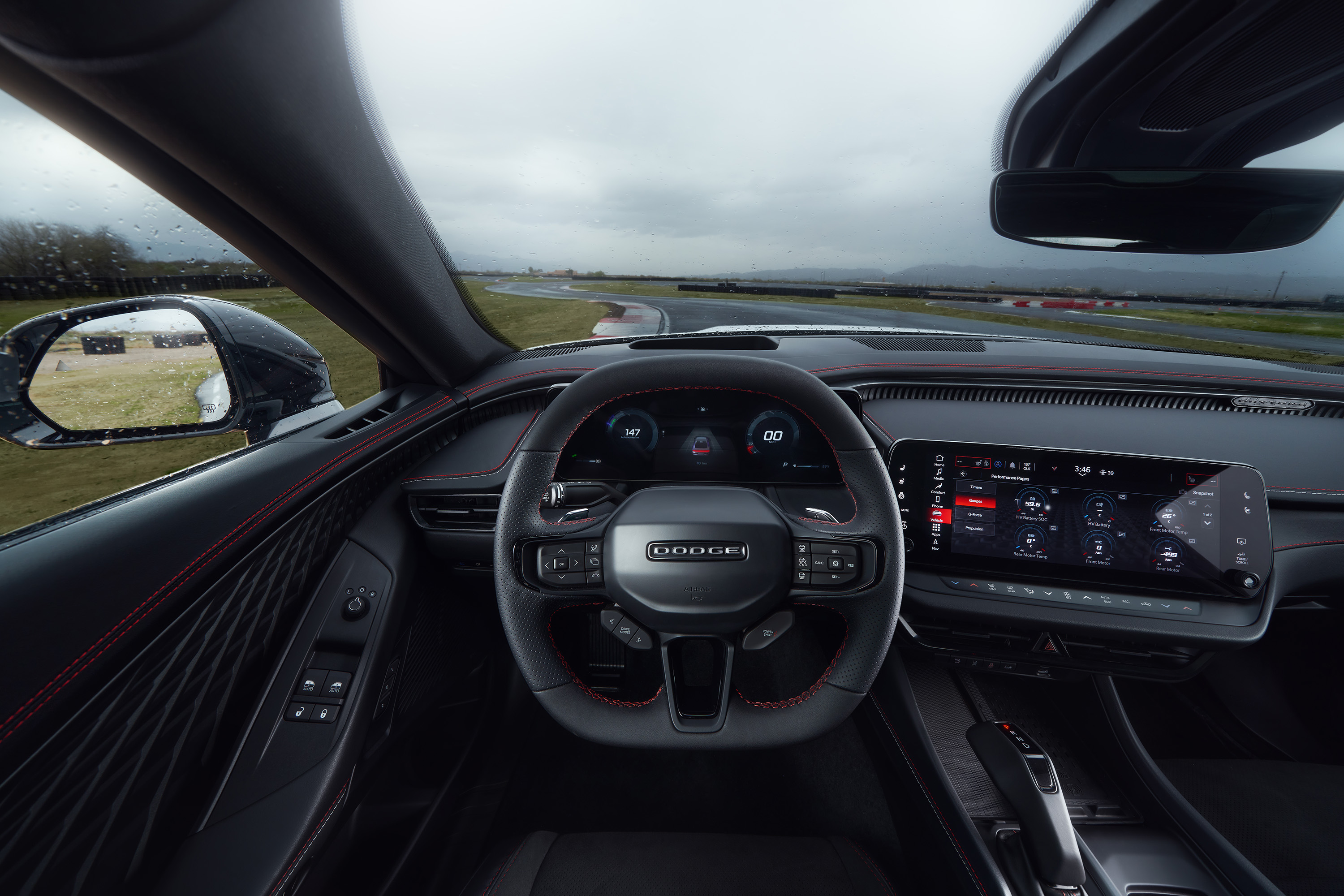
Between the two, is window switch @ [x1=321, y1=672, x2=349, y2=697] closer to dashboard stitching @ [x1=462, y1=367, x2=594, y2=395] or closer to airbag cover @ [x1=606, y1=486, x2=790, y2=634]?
airbag cover @ [x1=606, y1=486, x2=790, y2=634]

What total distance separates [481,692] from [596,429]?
1.55 metres

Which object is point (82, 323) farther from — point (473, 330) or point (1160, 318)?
point (1160, 318)

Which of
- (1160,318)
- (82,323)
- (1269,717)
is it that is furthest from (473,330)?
(1269,717)

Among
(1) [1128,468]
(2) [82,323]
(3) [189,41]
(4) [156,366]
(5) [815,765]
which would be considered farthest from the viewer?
(5) [815,765]

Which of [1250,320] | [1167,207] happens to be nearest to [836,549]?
[1167,207]

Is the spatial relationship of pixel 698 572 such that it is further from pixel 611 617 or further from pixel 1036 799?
pixel 1036 799

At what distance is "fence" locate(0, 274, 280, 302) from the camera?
1218 mm

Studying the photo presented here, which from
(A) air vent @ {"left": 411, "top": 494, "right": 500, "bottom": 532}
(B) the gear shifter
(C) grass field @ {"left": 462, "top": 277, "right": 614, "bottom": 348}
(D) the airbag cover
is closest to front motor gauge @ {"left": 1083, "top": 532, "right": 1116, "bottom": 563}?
(B) the gear shifter

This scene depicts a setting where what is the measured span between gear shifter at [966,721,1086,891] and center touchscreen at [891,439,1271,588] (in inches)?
22.1

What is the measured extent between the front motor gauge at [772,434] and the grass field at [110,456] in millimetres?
1597

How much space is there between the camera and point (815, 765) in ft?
8.21

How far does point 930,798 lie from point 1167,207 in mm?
2470

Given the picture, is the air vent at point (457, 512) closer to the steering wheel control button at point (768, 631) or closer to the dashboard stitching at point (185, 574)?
the dashboard stitching at point (185, 574)

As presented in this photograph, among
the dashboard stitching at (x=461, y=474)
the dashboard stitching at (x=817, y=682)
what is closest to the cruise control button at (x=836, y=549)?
the dashboard stitching at (x=817, y=682)
